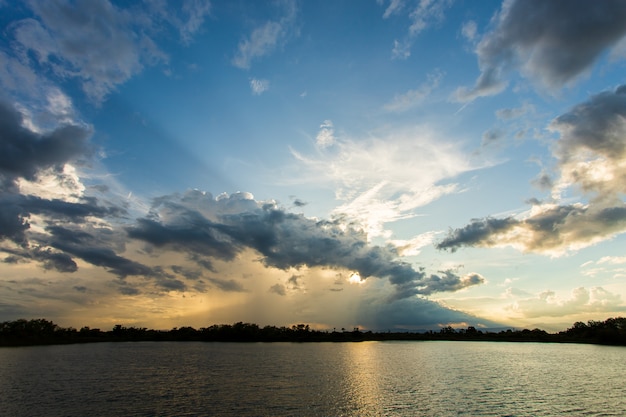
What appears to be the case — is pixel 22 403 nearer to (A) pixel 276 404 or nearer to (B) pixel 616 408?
(A) pixel 276 404

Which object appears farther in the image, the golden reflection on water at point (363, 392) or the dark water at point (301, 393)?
the golden reflection on water at point (363, 392)

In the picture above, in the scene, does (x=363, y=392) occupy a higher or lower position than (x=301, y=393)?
lower

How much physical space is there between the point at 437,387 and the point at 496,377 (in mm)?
29590

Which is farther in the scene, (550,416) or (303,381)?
(303,381)

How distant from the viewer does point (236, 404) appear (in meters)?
60.7

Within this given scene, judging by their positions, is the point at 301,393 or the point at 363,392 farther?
the point at 363,392

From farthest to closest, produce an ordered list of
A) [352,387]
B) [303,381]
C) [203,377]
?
[203,377] → [303,381] → [352,387]

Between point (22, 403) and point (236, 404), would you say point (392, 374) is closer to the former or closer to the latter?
point (236, 404)

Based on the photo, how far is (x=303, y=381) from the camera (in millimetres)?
87312

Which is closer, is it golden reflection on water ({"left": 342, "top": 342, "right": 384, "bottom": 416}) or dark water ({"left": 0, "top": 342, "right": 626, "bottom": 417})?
dark water ({"left": 0, "top": 342, "right": 626, "bottom": 417})

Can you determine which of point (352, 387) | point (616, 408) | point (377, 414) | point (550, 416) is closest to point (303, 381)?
point (352, 387)

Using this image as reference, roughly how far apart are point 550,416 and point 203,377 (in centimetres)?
7932

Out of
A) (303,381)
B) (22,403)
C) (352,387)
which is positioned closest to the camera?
(22,403)

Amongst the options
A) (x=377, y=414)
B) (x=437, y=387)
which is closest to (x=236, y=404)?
(x=377, y=414)
